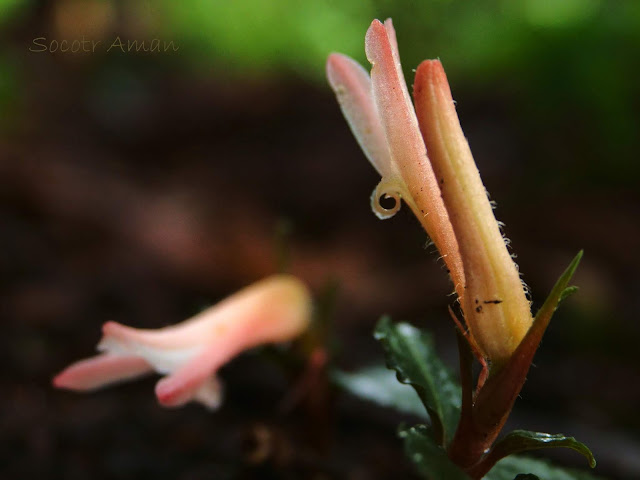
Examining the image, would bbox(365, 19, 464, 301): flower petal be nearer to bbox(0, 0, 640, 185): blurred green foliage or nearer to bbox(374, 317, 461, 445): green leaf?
bbox(374, 317, 461, 445): green leaf

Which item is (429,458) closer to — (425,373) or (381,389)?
(425,373)

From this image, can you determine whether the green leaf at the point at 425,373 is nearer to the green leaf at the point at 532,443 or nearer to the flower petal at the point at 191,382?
the green leaf at the point at 532,443

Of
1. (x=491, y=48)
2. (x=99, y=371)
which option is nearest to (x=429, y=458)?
(x=99, y=371)

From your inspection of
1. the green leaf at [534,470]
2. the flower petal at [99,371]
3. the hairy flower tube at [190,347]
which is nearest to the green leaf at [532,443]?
the green leaf at [534,470]

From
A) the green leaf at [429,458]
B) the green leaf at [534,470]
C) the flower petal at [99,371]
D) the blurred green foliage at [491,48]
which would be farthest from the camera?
the blurred green foliage at [491,48]

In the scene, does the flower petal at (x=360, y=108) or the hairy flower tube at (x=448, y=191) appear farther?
the flower petal at (x=360, y=108)

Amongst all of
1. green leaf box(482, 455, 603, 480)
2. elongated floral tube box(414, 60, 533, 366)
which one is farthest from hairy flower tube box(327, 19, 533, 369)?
green leaf box(482, 455, 603, 480)
